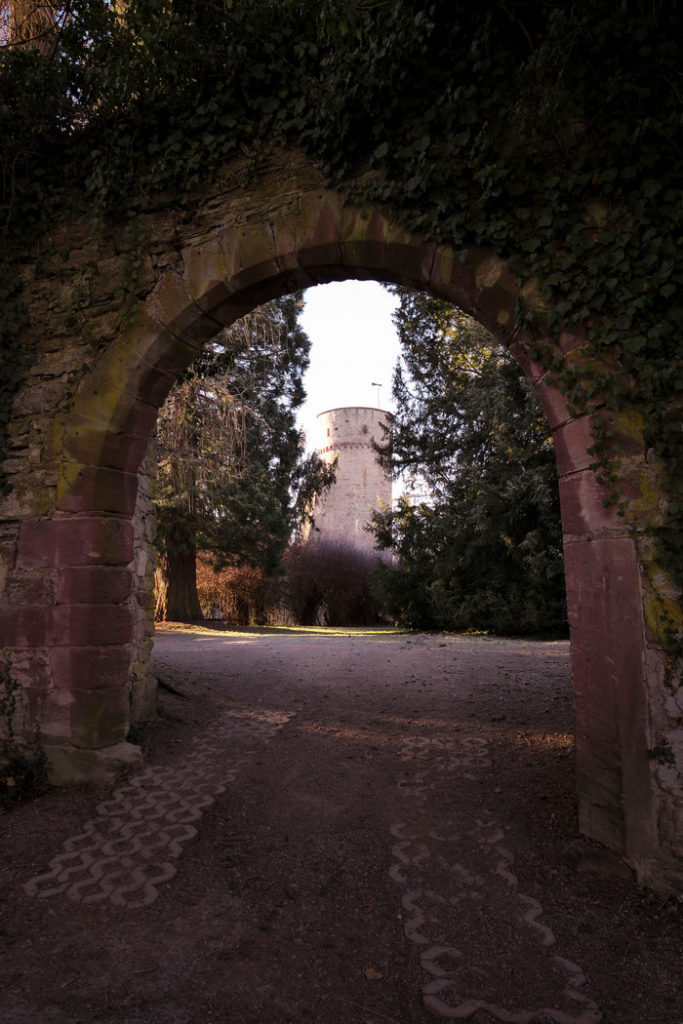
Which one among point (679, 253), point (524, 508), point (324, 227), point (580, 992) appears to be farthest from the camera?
point (524, 508)

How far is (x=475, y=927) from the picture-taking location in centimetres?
214

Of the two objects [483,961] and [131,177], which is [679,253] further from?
[131,177]

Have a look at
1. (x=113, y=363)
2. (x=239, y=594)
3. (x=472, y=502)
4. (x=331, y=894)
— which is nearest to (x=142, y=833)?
(x=331, y=894)

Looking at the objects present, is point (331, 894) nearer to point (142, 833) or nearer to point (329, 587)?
point (142, 833)

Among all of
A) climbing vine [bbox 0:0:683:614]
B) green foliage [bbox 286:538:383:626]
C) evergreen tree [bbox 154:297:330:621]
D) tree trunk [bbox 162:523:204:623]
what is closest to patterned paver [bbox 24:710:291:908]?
climbing vine [bbox 0:0:683:614]

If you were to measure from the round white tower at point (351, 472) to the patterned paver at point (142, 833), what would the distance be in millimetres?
20285

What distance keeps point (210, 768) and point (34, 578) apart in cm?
168

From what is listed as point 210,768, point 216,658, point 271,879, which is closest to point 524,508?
point 216,658

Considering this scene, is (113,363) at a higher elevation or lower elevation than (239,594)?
higher

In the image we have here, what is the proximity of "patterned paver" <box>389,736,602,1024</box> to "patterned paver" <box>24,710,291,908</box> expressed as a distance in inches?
41.9

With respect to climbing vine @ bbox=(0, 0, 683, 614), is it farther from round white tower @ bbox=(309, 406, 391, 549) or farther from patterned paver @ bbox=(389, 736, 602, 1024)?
round white tower @ bbox=(309, 406, 391, 549)

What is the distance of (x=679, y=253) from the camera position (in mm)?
2494

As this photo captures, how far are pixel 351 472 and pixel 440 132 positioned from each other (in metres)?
23.5

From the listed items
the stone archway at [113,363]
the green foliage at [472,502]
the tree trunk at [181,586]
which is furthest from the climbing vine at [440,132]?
the tree trunk at [181,586]
